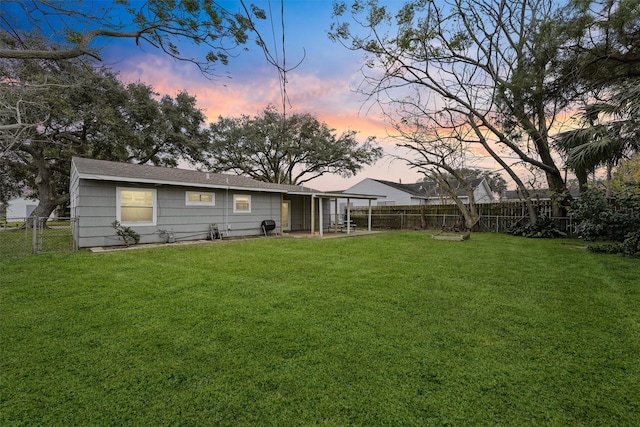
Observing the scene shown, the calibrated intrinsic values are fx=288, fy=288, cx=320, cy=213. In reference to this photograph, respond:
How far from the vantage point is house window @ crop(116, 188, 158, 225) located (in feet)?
30.7

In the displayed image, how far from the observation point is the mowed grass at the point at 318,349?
6.14 ft

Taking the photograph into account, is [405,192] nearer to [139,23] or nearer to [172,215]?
[172,215]

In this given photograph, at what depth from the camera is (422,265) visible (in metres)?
Answer: 6.49

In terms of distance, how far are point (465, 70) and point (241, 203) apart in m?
10.4

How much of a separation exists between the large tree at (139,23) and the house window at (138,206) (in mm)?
5720

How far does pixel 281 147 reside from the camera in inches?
925

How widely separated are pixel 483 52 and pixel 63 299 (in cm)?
1344

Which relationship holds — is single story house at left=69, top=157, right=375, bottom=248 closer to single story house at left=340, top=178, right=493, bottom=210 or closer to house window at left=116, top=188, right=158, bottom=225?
house window at left=116, top=188, right=158, bottom=225

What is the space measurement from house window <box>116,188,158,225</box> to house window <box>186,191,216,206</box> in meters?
1.17

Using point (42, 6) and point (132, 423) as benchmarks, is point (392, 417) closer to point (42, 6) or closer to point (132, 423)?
point (132, 423)

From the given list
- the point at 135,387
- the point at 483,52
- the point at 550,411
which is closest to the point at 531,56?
the point at 483,52

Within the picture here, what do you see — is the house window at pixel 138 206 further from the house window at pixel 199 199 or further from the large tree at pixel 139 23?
the large tree at pixel 139 23

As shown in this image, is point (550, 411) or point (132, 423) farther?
point (550, 411)

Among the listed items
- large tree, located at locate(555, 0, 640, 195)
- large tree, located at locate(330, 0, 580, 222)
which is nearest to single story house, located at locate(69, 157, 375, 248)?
large tree, located at locate(330, 0, 580, 222)
